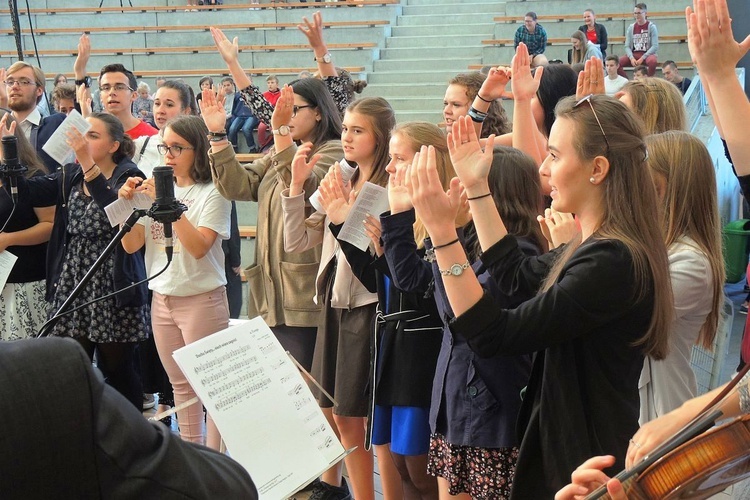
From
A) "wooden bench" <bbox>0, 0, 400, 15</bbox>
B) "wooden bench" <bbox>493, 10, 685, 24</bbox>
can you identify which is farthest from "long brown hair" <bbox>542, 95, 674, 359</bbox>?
"wooden bench" <bbox>0, 0, 400, 15</bbox>

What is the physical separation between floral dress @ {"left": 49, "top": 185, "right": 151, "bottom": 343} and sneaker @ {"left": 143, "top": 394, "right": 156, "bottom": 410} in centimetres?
78

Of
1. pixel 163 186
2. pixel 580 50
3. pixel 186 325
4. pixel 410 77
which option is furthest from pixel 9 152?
pixel 410 77

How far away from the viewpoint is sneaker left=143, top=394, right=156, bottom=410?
13.1 feet

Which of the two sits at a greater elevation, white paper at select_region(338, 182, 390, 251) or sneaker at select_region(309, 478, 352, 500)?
white paper at select_region(338, 182, 390, 251)

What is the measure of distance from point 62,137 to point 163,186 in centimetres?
135

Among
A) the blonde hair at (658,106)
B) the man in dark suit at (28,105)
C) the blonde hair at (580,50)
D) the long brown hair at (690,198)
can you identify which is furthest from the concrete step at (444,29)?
the long brown hair at (690,198)

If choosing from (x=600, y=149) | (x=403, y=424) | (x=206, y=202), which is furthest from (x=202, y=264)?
(x=600, y=149)

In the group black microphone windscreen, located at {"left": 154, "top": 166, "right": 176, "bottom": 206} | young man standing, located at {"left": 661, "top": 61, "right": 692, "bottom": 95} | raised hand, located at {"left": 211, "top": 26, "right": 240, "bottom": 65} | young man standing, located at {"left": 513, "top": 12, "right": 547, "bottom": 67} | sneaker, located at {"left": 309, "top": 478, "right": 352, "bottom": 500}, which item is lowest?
sneaker, located at {"left": 309, "top": 478, "right": 352, "bottom": 500}

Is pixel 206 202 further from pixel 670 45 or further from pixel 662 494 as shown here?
pixel 670 45

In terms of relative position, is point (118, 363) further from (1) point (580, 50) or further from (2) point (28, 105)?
(1) point (580, 50)

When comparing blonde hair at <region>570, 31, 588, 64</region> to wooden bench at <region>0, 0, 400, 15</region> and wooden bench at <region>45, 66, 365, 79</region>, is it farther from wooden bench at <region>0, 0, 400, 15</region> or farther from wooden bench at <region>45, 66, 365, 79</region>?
wooden bench at <region>0, 0, 400, 15</region>

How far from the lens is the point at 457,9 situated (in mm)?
11664

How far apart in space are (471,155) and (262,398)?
0.71m

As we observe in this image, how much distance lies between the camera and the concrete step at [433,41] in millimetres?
10781
